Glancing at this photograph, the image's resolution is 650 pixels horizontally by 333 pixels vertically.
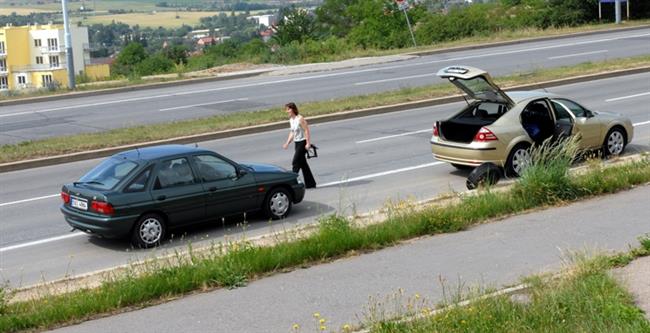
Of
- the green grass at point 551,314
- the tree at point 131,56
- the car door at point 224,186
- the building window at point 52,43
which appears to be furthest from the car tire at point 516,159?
the building window at point 52,43

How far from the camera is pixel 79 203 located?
508 inches

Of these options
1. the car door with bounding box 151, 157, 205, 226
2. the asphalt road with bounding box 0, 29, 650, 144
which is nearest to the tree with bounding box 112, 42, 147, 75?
the asphalt road with bounding box 0, 29, 650, 144

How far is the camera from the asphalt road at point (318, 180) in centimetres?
1252

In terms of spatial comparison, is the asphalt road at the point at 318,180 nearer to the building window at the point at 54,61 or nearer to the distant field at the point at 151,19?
the building window at the point at 54,61

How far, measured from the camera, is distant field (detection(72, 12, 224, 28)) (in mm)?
114281

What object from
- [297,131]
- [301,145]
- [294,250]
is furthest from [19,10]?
[294,250]

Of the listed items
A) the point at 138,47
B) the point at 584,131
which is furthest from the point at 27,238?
the point at 138,47

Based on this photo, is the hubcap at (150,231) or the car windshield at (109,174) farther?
the car windshield at (109,174)

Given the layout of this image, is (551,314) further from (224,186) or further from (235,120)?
(235,120)

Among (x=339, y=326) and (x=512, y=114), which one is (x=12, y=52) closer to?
(x=512, y=114)

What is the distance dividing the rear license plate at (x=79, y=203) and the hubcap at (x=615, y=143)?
30.9 feet

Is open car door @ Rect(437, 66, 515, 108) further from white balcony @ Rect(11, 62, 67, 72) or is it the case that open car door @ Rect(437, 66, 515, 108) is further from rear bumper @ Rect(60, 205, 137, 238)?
white balcony @ Rect(11, 62, 67, 72)

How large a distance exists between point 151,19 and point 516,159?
354 feet

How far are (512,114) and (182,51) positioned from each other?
44.8m
